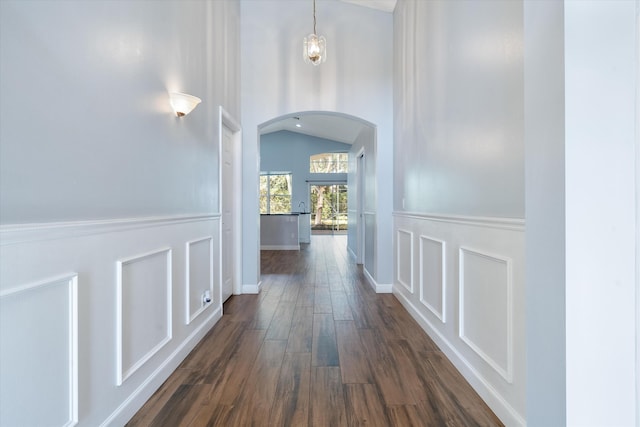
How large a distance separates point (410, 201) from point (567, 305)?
9.47ft

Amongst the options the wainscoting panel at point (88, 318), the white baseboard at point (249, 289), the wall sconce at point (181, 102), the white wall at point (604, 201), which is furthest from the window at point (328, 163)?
the white wall at point (604, 201)

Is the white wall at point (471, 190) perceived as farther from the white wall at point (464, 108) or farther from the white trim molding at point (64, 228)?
the white trim molding at point (64, 228)

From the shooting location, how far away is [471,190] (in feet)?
6.73

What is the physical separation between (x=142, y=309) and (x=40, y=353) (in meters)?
0.71

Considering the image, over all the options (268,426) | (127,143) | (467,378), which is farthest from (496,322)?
(127,143)

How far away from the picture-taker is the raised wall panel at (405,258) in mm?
3445

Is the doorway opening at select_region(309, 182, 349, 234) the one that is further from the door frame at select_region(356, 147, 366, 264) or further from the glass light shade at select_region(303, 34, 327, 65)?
the glass light shade at select_region(303, 34, 327, 65)

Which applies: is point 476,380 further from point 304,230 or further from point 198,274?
point 304,230

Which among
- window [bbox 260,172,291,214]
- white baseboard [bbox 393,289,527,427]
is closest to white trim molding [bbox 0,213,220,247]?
white baseboard [bbox 393,289,527,427]

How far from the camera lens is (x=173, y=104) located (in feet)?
7.25

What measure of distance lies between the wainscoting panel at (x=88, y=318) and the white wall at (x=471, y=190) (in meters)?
1.81

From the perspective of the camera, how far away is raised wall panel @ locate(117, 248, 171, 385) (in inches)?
64.5

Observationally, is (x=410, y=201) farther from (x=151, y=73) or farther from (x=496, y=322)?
(x=151, y=73)

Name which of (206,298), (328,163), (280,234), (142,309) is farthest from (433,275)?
(328,163)
